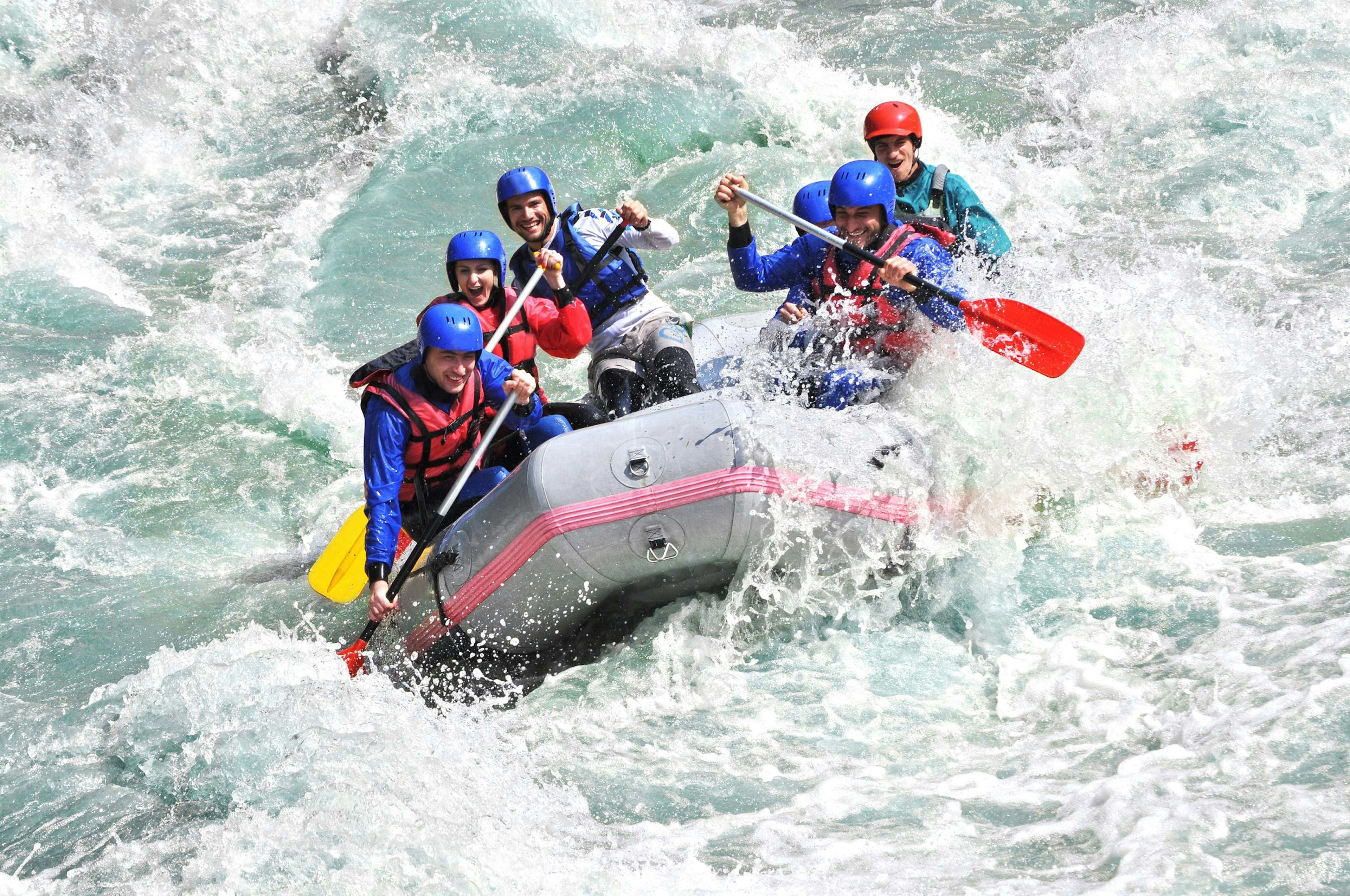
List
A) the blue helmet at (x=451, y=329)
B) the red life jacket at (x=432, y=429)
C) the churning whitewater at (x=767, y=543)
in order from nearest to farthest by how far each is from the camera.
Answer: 1. the churning whitewater at (x=767, y=543)
2. the blue helmet at (x=451, y=329)
3. the red life jacket at (x=432, y=429)

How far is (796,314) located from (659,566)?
1.27 meters

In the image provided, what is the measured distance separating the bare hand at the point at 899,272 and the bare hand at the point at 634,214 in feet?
3.55

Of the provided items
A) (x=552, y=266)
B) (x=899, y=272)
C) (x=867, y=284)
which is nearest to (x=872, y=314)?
(x=867, y=284)

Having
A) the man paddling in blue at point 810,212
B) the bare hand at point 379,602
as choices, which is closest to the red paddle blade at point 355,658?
the bare hand at point 379,602

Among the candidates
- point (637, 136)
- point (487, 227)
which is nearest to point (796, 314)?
point (487, 227)

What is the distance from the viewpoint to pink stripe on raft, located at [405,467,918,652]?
4480 mm

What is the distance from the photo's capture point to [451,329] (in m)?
4.60

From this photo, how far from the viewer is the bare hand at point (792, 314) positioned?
16.9ft

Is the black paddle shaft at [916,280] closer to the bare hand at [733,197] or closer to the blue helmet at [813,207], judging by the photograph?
the bare hand at [733,197]

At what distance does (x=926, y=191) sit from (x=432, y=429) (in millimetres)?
2671

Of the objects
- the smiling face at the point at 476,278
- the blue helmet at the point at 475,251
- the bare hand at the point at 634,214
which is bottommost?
the smiling face at the point at 476,278

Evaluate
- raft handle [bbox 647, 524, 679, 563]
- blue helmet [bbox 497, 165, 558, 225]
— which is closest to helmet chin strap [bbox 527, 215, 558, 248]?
blue helmet [bbox 497, 165, 558, 225]

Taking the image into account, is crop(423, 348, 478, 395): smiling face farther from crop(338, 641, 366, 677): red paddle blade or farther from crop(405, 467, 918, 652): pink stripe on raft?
crop(338, 641, 366, 677): red paddle blade

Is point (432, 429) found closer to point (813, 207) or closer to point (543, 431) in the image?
point (543, 431)
